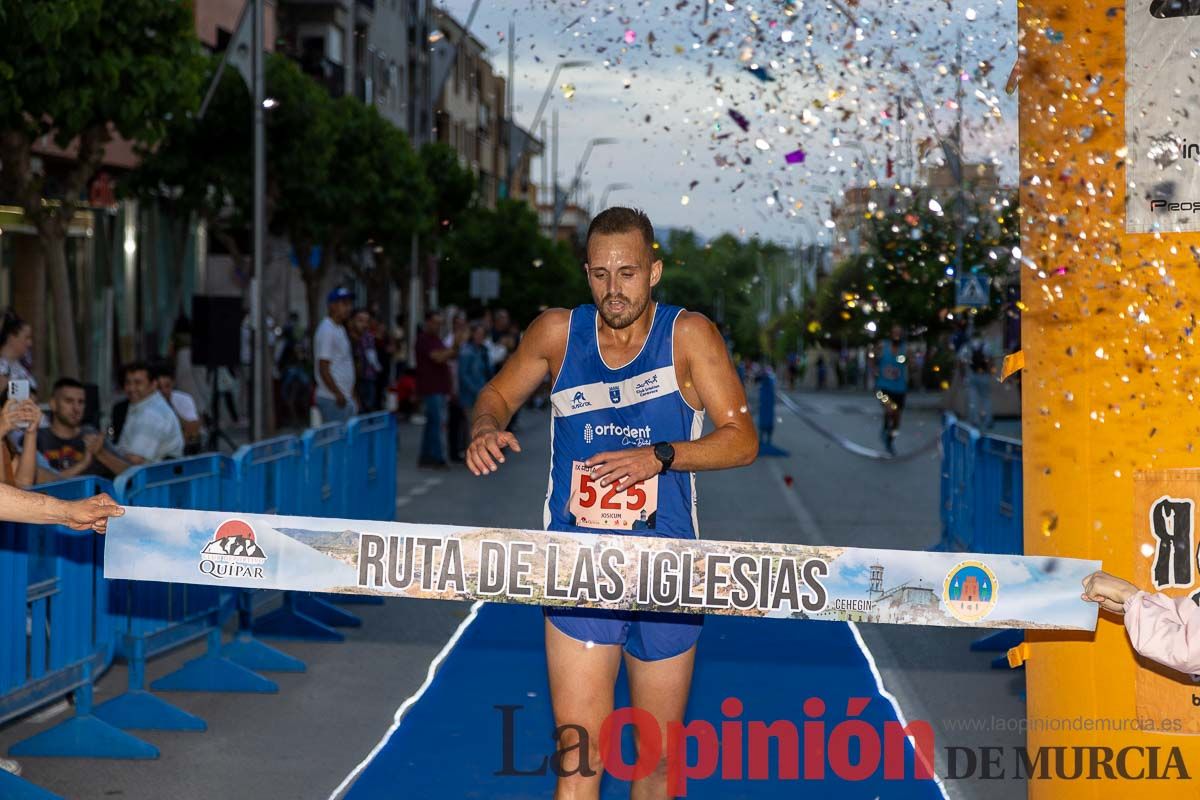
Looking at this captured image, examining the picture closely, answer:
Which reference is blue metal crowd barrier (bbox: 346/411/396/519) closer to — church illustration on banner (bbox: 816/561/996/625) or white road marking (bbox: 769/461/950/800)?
white road marking (bbox: 769/461/950/800)

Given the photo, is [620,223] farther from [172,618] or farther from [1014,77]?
[172,618]

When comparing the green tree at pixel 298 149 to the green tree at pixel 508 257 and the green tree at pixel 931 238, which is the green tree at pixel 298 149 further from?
the green tree at pixel 508 257

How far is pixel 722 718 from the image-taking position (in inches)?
310

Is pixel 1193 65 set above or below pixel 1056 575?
above

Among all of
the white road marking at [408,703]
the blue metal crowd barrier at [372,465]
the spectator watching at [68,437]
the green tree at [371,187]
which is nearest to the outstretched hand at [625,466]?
the white road marking at [408,703]

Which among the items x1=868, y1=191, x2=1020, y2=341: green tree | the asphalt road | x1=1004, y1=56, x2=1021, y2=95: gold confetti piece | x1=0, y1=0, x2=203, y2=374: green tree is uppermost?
x1=0, y1=0, x2=203, y2=374: green tree

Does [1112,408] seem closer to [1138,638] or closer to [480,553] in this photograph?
[1138,638]

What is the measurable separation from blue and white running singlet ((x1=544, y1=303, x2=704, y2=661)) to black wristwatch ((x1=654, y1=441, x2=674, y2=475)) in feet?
0.43

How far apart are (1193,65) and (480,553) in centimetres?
238

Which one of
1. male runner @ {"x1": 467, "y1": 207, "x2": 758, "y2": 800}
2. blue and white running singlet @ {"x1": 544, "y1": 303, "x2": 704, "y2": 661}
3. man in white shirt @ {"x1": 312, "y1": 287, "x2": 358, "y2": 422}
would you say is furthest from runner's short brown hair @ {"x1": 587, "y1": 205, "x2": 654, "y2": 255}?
man in white shirt @ {"x1": 312, "y1": 287, "x2": 358, "y2": 422}

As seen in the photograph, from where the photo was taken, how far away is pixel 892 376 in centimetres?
2550

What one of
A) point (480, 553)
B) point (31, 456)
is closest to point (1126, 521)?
point (480, 553)

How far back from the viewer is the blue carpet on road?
6.66 meters

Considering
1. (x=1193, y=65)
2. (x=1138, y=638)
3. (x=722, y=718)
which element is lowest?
(x=722, y=718)
